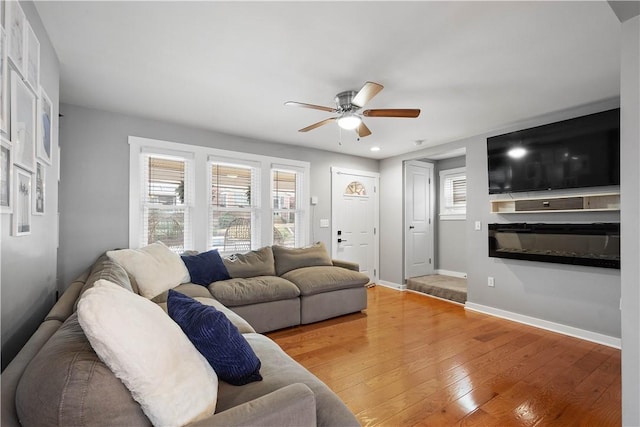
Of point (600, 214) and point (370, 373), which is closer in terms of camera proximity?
point (370, 373)

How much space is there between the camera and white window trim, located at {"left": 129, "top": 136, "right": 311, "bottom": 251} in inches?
140

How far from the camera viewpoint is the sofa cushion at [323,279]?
3.69 m

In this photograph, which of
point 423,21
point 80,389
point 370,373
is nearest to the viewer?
point 80,389

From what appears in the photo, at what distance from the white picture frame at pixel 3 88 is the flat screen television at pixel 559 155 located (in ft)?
14.8

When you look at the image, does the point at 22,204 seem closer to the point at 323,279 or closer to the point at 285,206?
the point at 323,279

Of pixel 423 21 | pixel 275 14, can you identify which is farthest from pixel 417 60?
pixel 275 14

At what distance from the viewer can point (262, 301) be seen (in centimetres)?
335

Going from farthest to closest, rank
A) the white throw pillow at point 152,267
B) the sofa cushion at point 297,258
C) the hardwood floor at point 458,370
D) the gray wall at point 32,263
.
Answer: the sofa cushion at point 297,258 < the white throw pillow at point 152,267 < the hardwood floor at point 458,370 < the gray wall at point 32,263

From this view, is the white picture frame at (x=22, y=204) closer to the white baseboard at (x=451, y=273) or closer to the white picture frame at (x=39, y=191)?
the white picture frame at (x=39, y=191)

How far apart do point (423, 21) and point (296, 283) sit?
294cm

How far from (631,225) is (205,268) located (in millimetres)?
3507

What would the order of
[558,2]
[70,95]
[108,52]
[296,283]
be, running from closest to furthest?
[558,2] → [108,52] → [70,95] → [296,283]

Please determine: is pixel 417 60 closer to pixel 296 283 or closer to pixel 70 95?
pixel 296 283

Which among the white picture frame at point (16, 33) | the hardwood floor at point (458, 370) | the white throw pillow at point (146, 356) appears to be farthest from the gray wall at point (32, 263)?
the hardwood floor at point (458, 370)
